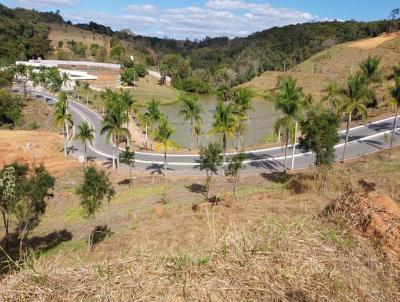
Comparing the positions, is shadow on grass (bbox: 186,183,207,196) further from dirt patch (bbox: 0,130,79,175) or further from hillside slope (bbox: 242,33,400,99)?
hillside slope (bbox: 242,33,400,99)

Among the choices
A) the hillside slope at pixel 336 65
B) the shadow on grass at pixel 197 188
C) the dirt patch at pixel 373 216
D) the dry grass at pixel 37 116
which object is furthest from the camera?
the hillside slope at pixel 336 65

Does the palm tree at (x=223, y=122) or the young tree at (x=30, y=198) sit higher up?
the palm tree at (x=223, y=122)

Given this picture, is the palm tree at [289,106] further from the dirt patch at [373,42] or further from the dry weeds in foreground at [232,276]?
the dirt patch at [373,42]

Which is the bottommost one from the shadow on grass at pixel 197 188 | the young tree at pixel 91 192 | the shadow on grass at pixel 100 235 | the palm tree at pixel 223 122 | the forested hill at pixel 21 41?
the shadow on grass at pixel 100 235

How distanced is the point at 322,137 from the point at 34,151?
3867 centimetres

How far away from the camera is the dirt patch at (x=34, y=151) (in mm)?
51309

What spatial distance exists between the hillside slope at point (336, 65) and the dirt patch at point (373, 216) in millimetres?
101534

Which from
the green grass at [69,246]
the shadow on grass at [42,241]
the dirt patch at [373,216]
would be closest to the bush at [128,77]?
the shadow on grass at [42,241]

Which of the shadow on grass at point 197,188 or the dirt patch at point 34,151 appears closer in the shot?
the shadow on grass at point 197,188

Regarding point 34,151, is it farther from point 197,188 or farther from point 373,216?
point 373,216

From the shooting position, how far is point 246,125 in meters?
79.6

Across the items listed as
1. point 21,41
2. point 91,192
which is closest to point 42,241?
point 91,192

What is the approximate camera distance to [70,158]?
5531cm

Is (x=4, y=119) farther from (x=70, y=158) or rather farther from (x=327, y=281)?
(x=327, y=281)
